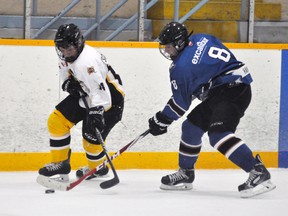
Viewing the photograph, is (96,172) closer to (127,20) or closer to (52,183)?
(52,183)

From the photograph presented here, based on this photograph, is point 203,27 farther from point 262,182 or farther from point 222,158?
point 262,182

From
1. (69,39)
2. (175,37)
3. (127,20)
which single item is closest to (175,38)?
(175,37)

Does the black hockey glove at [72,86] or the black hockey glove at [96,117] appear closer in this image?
the black hockey glove at [96,117]

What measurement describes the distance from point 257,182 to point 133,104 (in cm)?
134

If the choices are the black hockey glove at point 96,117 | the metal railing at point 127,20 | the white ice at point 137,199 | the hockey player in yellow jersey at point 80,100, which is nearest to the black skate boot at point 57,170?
the hockey player in yellow jersey at point 80,100

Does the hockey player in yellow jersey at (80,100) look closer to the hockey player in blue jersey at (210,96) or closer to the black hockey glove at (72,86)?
the black hockey glove at (72,86)

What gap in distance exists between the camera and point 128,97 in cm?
529

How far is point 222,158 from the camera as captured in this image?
544 centimetres

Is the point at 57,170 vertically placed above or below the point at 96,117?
below

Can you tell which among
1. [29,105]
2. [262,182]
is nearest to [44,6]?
[29,105]

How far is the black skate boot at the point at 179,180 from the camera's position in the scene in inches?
181

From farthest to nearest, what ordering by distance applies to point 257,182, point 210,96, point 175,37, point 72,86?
point 72,86 → point 210,96 → point 175,37 → point 257,182

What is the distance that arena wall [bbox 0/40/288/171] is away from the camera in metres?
5.11

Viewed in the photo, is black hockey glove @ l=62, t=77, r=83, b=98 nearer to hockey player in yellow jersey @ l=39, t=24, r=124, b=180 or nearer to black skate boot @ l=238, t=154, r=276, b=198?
hockey player in yellow jersey @ l=39, t=24, r=124, b=180
